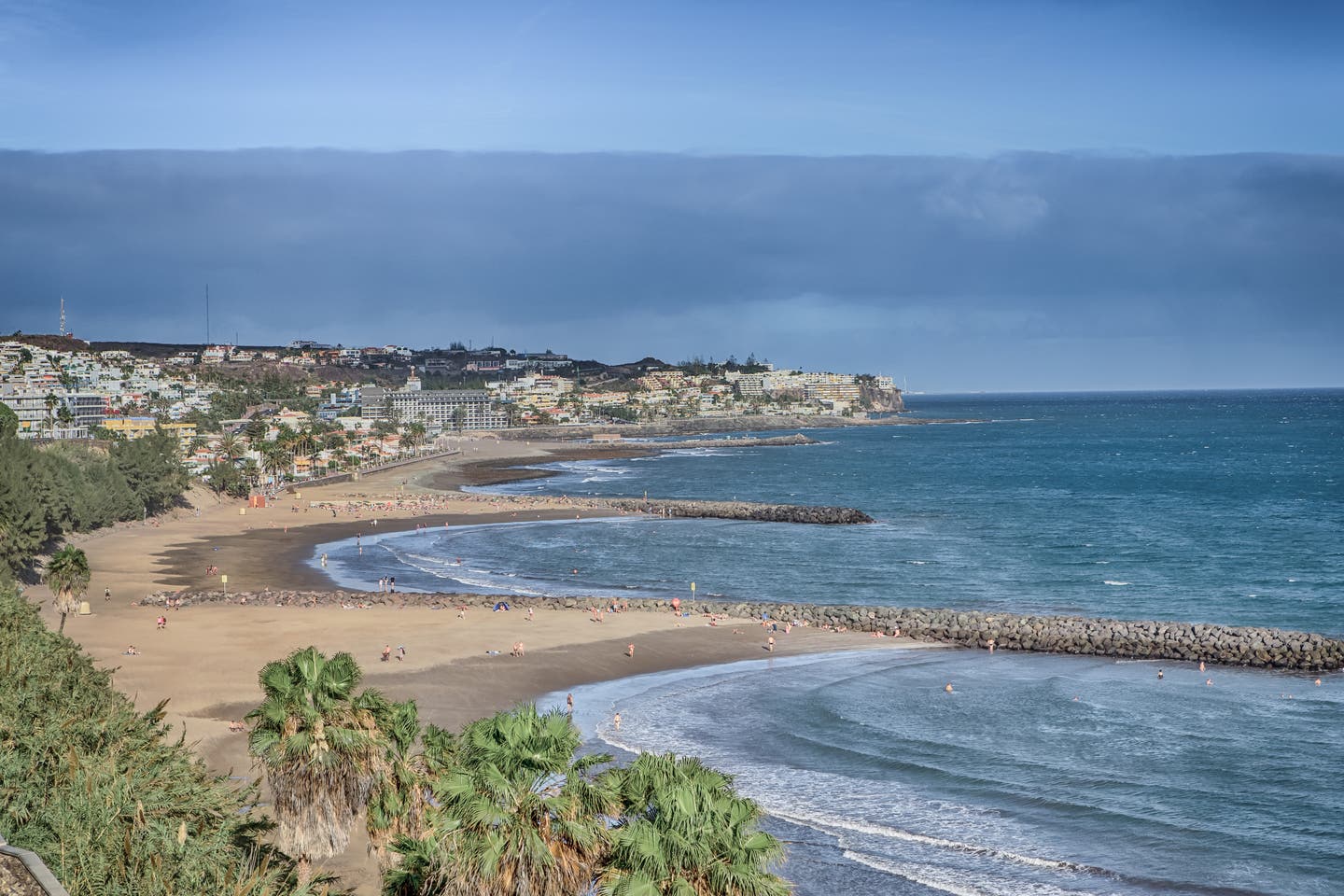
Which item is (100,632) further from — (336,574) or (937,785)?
(937,785)

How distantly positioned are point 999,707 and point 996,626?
1082 cm

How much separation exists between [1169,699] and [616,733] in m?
16.6

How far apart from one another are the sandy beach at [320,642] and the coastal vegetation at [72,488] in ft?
7.65

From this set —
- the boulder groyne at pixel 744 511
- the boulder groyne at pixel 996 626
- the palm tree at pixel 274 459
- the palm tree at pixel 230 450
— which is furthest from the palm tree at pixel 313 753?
the palm tree at pixel 230 450

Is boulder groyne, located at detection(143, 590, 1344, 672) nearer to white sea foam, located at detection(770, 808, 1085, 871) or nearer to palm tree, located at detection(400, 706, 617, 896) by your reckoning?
white sea foam, located at detection(770, 808, 1085, 871)

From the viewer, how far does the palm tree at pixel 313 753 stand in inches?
667

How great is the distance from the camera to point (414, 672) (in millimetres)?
35688

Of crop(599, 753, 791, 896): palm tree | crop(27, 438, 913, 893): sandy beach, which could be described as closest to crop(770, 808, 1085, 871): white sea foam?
crop(27, 438, 913, 893): sandy beach

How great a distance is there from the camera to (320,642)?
39.8 meters

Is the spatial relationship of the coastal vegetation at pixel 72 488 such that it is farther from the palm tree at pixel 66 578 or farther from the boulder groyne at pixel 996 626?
the boulder groyne at pixel 996 626

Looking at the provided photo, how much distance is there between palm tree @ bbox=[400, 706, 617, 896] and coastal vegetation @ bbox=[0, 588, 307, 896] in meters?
1.66

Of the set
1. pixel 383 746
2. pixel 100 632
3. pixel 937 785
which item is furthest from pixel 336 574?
pixel 383 746

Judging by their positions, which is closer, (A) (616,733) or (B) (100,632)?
(A) (616,733)

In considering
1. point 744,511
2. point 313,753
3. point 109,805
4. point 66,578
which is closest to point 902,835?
point 313,753
